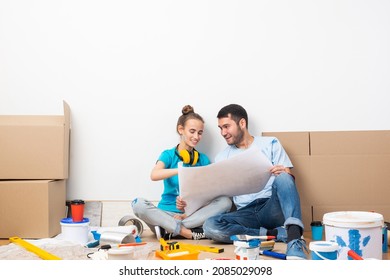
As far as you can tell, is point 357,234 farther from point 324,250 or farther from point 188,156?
point 188,156

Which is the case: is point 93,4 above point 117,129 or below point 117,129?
above

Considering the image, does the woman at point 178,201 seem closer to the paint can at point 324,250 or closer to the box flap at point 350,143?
the box flap at point 350,143

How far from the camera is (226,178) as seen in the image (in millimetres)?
2477

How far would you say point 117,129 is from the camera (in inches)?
119

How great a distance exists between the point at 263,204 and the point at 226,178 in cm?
28

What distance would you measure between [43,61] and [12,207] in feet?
2.68

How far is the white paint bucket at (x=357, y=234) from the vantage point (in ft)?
6.15

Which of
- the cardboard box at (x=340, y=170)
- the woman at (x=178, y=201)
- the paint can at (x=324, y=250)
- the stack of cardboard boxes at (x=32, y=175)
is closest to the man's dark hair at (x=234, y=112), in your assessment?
the woman at (x=178, y=201)

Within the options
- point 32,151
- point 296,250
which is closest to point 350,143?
point 296,250

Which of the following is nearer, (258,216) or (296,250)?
(296,250)

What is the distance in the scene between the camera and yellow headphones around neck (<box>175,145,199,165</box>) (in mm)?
2824
